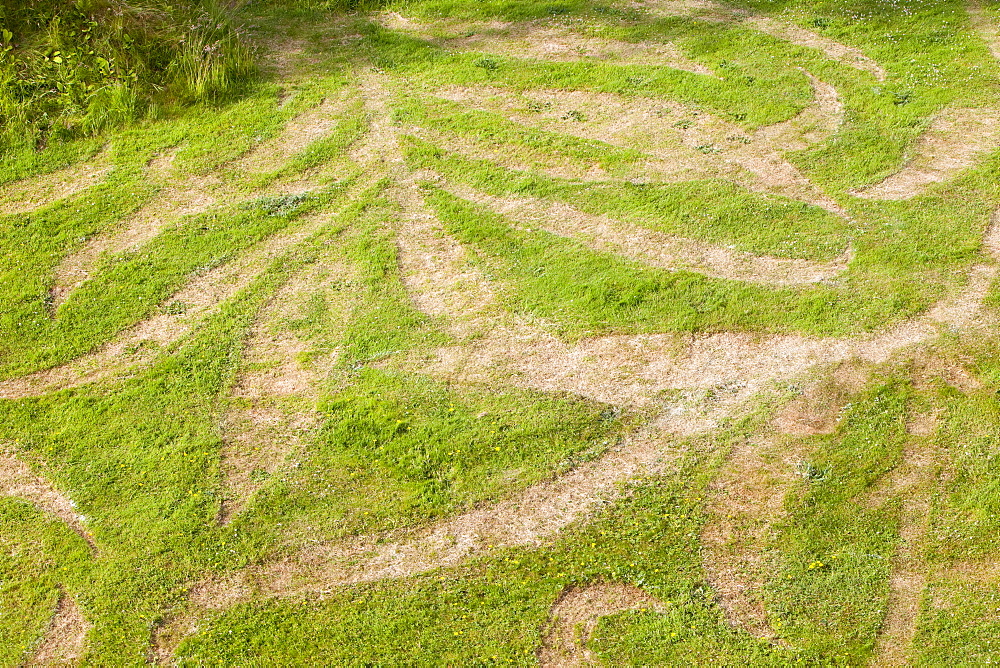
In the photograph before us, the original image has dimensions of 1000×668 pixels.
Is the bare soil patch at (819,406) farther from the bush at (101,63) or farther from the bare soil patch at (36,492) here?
the bush at (101,63)

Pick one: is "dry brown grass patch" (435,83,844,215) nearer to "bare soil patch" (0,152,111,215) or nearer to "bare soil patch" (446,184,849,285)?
"bare soil patch" (446,184,849,285)

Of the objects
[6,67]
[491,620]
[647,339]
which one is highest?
[6,67]

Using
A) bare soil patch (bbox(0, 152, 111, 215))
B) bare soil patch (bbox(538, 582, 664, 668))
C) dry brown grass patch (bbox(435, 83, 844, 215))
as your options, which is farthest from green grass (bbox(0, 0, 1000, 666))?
dry brown grass patch (bbox(435, 83, 844, 215))

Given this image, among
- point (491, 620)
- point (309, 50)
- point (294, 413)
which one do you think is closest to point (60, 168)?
point (309, 50)

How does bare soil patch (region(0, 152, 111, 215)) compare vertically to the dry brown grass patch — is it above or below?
above

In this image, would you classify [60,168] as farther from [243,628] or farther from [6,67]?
[243,628]

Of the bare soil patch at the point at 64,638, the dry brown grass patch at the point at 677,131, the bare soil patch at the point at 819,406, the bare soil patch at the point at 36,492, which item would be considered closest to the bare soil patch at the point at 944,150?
the dry brown grass patch at the point at 677,131

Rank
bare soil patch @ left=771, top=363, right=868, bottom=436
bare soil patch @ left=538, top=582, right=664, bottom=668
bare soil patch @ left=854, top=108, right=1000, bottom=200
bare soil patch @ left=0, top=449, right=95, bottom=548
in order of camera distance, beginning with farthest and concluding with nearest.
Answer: bare soil patch @ left=854, top=108, right=1000, bottom=200
bare soil patch @ left=771, top=363, right=868, bottom=436
bare soil patch @ left=0, top=449, right=95, bottom=548
bare soil patch @ left=538, top=582, right=664, bottom=668
